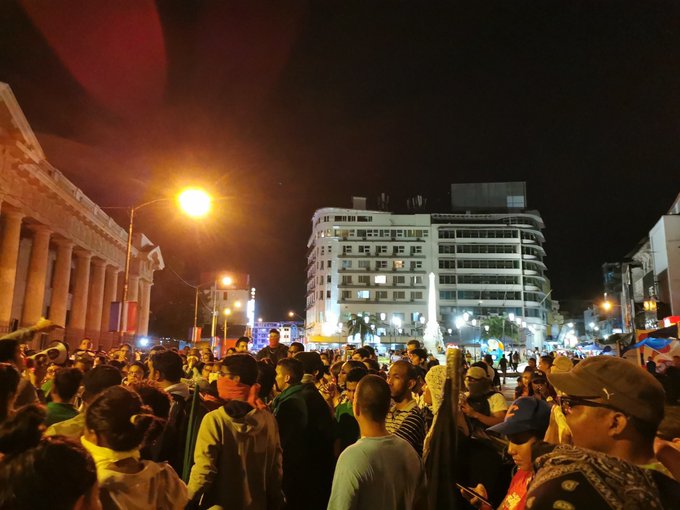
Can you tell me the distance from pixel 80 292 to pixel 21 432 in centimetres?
3929

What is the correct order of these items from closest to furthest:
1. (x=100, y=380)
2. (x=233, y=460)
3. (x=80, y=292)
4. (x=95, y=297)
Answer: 1. (x=233, y=460)
2. (x=100, y=380)
3. (x=80, y=292)
4. (x=95, y=297)

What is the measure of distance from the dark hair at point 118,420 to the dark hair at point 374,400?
1357mm

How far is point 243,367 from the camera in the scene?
14.4 ft

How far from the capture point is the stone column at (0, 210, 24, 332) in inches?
997

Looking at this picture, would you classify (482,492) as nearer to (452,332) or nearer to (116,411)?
(116,411)

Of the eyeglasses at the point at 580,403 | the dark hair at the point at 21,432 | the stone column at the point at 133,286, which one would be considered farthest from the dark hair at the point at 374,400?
the stone column at the point at 133,286

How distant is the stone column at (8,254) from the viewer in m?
25.3

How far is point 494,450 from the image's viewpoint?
4.28 meters

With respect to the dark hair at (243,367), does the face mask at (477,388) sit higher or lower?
lower

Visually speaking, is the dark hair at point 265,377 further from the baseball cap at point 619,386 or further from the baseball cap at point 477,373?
the baseball cap at point 619,386

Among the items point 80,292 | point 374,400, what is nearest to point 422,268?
point 80,292

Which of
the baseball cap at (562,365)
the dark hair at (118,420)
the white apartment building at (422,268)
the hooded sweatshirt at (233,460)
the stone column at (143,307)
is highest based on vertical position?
the white apartment building at (422,268)

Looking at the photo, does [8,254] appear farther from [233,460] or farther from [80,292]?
[233,460]

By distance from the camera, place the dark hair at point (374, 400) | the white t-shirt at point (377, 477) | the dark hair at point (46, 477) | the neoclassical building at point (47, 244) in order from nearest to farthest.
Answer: the dark hair at point (46, 477)
the white t-shirt at point (377, 477)
the dark hair at point (374, 400)
the neoclassical building at point (47, 244)
